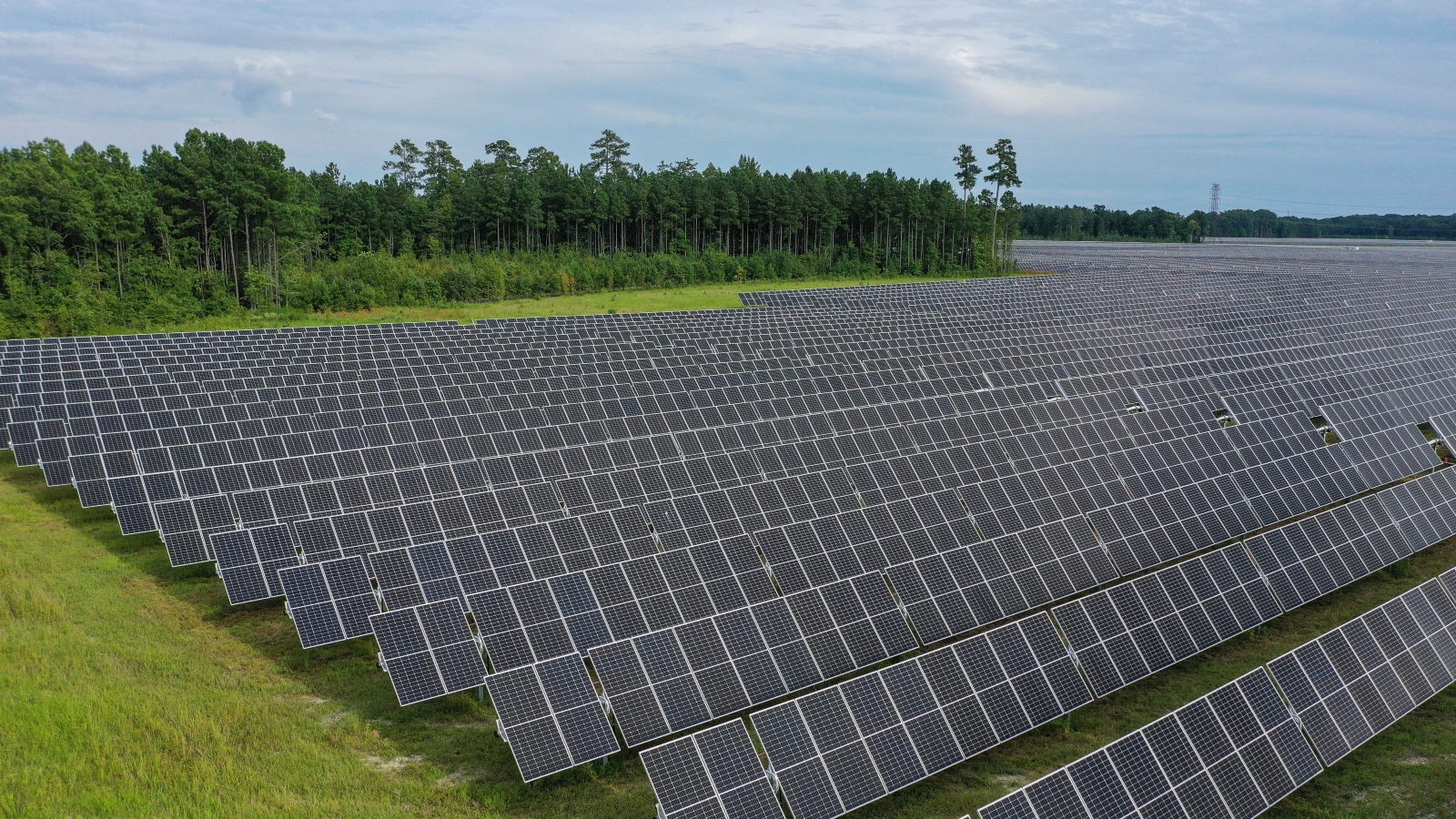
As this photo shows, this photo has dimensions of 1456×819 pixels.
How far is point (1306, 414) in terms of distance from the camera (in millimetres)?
30516

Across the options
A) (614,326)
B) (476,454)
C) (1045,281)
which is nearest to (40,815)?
(476,454)

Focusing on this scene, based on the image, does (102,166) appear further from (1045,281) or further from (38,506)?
(1045,281)

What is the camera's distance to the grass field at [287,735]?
39.4 ft

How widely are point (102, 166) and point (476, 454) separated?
67.2 m

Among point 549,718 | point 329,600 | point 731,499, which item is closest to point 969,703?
point 549,718

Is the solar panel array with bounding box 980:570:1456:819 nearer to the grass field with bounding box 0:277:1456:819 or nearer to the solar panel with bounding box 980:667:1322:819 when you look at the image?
the solar panel with bounding box 980:667:1322:819

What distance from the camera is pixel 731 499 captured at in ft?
67.1

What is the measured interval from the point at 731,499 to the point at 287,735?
33.4 feet

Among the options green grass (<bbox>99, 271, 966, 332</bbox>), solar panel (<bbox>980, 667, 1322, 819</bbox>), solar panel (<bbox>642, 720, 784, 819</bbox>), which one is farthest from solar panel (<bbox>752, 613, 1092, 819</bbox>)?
green grass (<bbox>99, 271, 966, 332</bbox>)

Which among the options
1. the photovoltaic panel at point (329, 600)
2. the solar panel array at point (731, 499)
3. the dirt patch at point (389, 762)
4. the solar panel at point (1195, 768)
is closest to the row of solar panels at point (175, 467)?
the solar panel array at point (731, 499)

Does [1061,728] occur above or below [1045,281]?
below

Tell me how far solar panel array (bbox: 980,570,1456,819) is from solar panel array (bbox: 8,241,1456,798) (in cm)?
203

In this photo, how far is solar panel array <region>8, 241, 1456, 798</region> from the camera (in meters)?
14.3

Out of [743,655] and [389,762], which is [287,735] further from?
[743,655]
